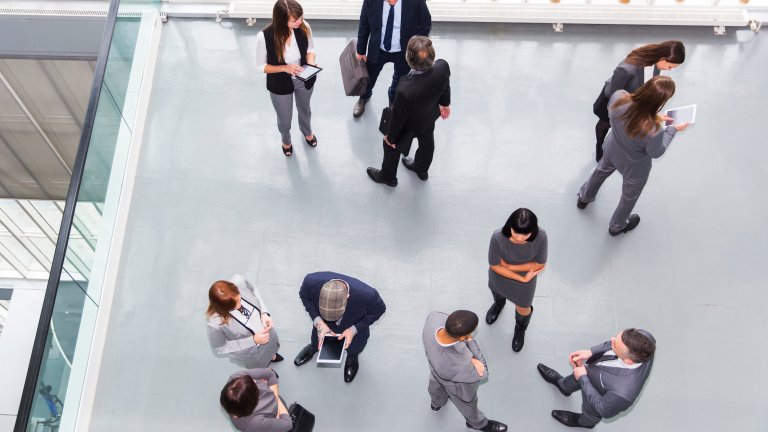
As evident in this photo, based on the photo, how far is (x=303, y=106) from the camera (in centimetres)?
517

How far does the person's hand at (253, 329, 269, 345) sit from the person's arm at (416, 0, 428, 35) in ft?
8.94

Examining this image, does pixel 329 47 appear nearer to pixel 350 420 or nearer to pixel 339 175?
pixel 339 175

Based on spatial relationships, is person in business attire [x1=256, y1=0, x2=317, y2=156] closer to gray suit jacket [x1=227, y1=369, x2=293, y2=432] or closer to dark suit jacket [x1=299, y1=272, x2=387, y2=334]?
dark suit jacket [x1=299, y1=272, x2=387, y2=334]

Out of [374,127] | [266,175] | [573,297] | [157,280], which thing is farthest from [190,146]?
[573,297]

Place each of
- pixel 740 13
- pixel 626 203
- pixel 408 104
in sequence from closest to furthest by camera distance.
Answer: pixel 408 104
pixel 626 203
pixel 740 13

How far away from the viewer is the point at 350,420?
4504 mm

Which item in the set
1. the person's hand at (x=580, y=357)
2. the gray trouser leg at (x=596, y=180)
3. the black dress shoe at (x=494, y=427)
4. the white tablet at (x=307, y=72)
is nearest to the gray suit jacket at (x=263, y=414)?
the black dress shoe at (x=494, y=427)

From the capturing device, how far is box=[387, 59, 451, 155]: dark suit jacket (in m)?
4.40

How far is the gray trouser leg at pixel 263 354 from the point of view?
3992 mm

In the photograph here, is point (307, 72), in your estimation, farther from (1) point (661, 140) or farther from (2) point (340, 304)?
(1) point (661, 140)

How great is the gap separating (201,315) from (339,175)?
1.63 m

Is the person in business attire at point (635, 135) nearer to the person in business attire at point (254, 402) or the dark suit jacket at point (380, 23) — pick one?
the dark suit jacket at point (380, 23)

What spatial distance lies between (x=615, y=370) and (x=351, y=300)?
1.54m

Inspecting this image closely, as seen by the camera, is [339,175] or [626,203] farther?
[339,175]
